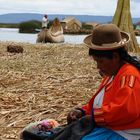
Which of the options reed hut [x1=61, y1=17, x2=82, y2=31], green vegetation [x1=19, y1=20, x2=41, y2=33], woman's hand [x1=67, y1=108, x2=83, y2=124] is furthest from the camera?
reed hut [x1=61, y1=17, x2=82, y2=31]

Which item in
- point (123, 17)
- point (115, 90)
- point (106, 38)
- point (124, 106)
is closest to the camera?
point (124, 106)

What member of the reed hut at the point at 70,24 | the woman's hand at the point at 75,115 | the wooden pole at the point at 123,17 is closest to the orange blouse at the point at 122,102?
the woman's hand at the point at 75,115

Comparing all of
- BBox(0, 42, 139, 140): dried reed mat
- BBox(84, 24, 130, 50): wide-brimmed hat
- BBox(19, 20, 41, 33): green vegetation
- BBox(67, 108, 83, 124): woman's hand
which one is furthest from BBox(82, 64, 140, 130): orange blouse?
BBox(19, 20, 41, 33): green vegetation

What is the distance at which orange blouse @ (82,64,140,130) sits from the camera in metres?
2.87

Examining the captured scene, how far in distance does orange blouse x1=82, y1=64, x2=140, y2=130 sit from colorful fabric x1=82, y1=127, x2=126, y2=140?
0.04 metres

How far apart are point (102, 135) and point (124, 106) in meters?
0.28

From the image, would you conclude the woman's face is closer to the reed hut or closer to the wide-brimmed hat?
the wide-brimmed hat

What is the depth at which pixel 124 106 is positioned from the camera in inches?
113

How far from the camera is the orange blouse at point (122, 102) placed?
113 inches

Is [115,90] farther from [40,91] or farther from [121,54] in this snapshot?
[40,91]

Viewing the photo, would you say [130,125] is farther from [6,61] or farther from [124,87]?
[6,61]

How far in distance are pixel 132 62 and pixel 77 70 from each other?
170 inches

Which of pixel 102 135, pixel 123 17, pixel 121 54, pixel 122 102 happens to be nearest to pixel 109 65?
pixel 121 54

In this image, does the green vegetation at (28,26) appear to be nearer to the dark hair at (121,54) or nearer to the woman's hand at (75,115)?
the woman's hand at (75,115)
